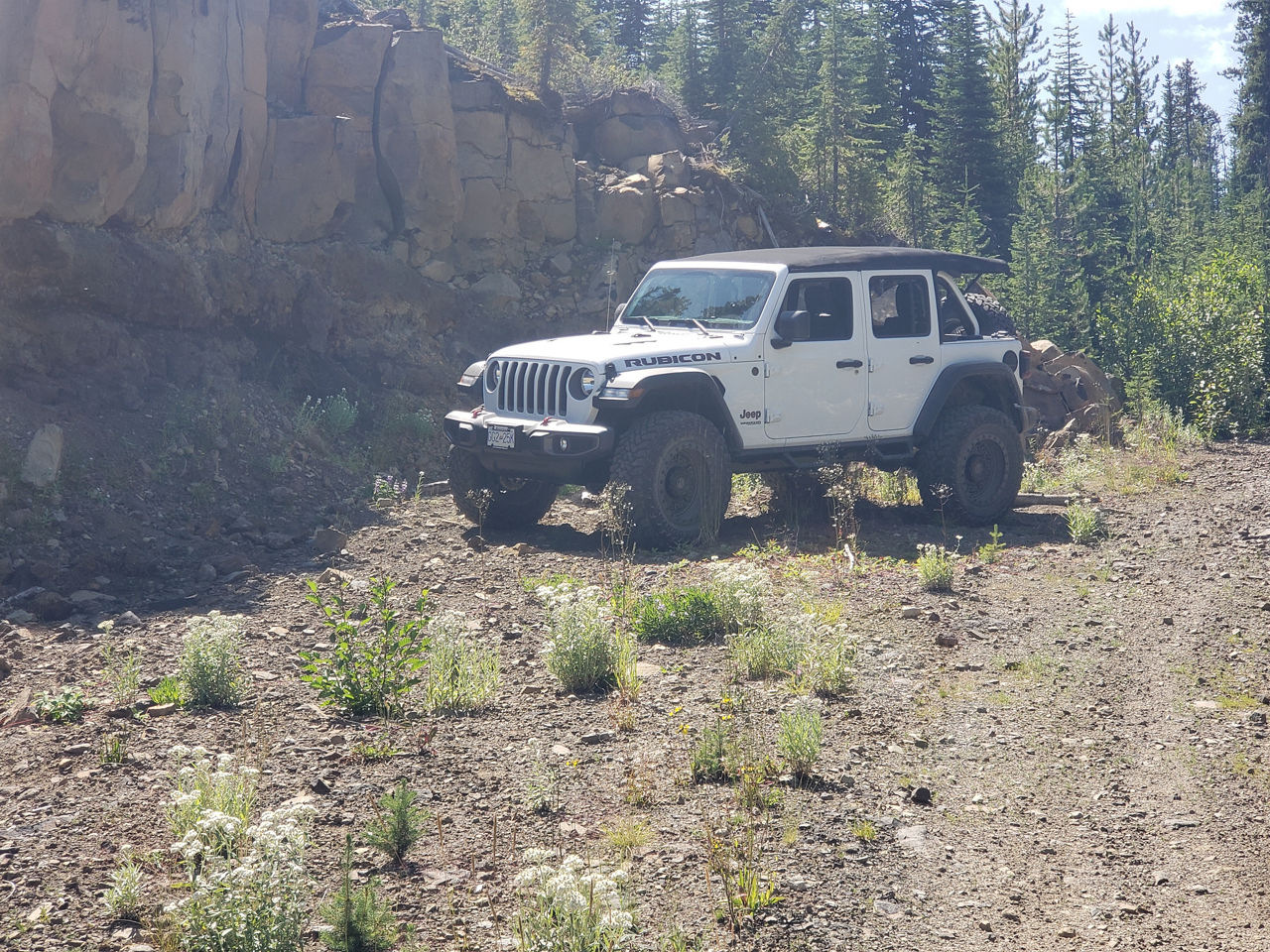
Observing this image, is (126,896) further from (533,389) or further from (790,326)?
(790,326)

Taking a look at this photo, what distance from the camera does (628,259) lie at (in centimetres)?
1762

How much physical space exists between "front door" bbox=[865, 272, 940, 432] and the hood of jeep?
142 centimetres

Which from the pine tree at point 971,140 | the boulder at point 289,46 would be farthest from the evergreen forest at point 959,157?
the boulder at point 289,46

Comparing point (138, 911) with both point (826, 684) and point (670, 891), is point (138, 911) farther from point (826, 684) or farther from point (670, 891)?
point (826, 684)

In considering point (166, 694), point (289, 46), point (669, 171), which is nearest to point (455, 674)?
point (166, 694)

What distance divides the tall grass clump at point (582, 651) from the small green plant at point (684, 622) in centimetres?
77

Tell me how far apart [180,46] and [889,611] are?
9529 mm

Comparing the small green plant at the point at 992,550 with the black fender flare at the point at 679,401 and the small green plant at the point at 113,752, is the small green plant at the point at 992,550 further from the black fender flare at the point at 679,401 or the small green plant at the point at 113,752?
the small green plant at the point at 113,752

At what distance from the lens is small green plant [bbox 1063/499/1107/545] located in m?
9.54

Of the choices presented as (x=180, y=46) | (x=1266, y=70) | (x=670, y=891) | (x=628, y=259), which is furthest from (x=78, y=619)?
(x=1266, y=70)

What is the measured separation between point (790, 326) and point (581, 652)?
419cm

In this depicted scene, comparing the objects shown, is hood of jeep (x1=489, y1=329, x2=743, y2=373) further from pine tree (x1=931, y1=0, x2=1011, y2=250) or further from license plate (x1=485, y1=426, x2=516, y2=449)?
pine tree (x1=931, y1=0, x2=1011, y2=250)

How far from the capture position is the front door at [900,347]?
9938 millimetres

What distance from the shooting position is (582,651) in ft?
19.1
